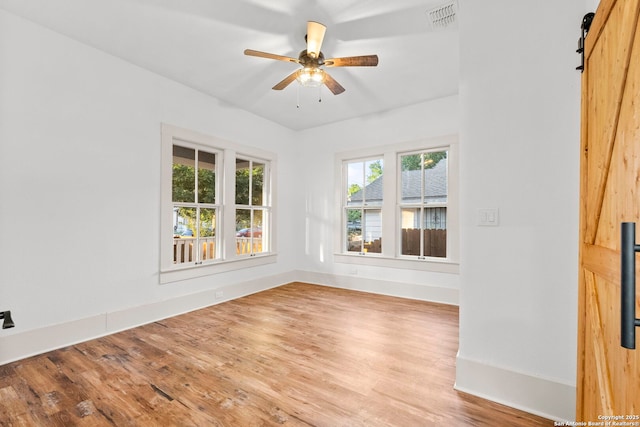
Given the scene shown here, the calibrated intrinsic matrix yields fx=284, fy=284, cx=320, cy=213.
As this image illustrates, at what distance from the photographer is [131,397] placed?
1897mm

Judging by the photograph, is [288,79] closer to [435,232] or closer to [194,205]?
[194,205]

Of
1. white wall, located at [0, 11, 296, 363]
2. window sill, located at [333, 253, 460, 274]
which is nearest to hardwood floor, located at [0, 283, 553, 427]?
white wall, located at [0, 11, 296, 363]

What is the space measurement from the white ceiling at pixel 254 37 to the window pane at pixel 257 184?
1.31m

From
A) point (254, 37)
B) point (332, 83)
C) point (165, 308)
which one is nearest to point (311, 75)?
point (332, 83)

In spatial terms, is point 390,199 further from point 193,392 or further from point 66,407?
point 66,407

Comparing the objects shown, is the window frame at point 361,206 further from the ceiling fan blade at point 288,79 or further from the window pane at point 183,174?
the window pane at point 183,174

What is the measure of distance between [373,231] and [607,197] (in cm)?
381

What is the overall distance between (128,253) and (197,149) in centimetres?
159

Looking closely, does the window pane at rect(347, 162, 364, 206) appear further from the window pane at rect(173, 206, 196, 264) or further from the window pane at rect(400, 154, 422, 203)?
the window pane at rect(173, 206, 196, 264)

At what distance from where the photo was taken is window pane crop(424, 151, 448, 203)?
4.22 m

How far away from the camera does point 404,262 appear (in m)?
4.39

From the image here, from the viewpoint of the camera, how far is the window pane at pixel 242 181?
4552 mm

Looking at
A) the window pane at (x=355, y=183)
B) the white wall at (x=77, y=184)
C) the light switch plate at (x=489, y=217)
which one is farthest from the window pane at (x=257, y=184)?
the light switch plate at (x=489, y=217)

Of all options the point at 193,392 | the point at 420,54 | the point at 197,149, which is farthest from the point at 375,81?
the point at 193,392
